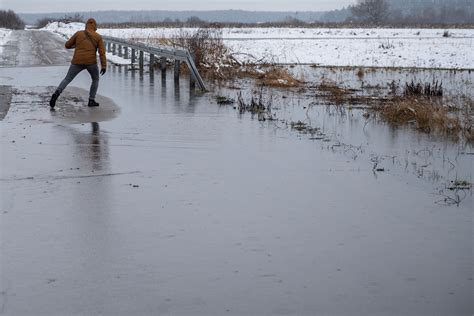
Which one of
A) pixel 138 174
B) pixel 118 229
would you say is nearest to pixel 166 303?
pixel 118 229

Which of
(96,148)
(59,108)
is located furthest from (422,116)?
(59,108)

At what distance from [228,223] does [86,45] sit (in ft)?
30.6

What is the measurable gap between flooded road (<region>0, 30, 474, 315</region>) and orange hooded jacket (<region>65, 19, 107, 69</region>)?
3.05m

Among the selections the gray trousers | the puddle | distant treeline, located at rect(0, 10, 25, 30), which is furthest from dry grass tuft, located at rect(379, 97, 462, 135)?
distant treeline, located at rect(0, 10, 25, 30)

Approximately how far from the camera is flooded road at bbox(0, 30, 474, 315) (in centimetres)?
521

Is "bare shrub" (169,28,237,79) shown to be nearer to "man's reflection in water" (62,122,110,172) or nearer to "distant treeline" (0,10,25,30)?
"man's reflection in water" (62,122,110,172)

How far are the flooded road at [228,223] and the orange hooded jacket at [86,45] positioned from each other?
305cm

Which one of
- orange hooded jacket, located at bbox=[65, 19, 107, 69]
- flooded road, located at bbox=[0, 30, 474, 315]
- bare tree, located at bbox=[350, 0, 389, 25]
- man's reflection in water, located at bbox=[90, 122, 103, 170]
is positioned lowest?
flooded road, located at bbox=[0, 30, 474, 315]

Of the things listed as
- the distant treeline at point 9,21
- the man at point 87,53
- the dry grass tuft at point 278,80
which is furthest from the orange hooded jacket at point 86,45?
the distant treeline at point 9,21

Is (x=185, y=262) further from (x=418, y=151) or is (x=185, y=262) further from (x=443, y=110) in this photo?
(x=443, y=110)

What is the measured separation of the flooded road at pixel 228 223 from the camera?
5.21 meters

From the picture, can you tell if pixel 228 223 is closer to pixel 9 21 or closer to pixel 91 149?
pixel 91 149

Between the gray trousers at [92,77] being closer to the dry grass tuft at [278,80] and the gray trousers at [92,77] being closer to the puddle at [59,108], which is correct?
A: the puddle at [59,108]

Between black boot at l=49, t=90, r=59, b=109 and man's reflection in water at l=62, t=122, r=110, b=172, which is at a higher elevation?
black boot at l=49, t=90, r=59, b=109
